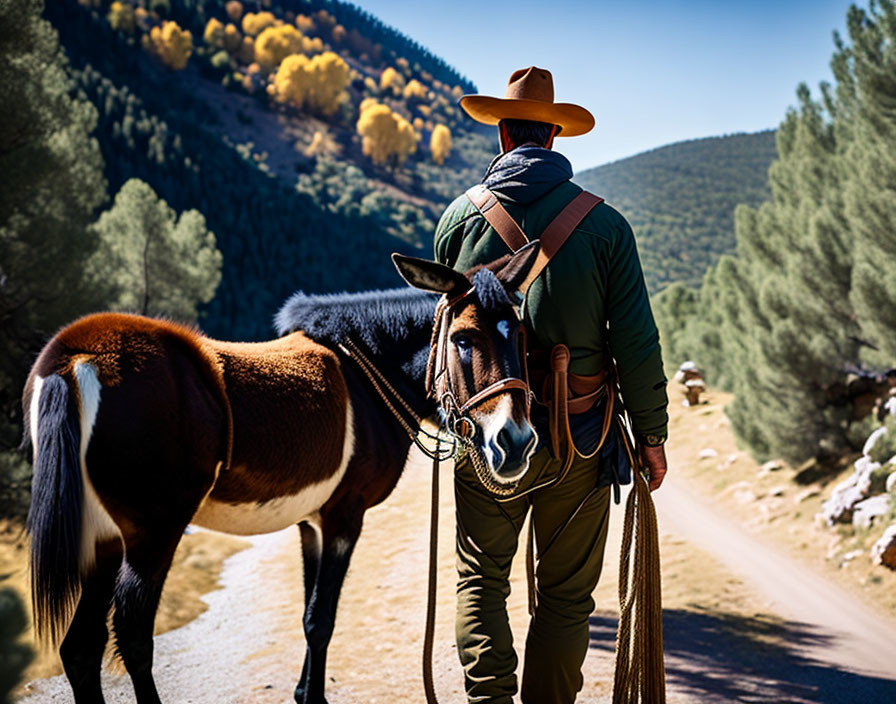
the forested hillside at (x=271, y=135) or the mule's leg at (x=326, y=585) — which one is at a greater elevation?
the forested hillside at (x=271, y=135)

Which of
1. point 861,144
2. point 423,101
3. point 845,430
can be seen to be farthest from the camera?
point 423,101

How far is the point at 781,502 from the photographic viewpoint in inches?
401

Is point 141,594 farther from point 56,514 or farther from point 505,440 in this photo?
point 505,440

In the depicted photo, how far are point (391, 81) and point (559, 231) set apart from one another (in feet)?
453

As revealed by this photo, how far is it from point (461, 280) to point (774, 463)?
11.0 meters

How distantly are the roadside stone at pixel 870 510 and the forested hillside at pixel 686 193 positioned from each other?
1490 inches

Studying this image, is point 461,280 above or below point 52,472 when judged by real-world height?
above

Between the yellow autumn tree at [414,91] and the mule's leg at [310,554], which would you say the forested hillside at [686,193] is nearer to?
the mule's leg at [310,554]

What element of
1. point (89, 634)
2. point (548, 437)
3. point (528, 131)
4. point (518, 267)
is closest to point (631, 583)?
point (548, 437)

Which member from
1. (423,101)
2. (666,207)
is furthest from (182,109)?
(423,101)

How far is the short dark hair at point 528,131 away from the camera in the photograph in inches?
106

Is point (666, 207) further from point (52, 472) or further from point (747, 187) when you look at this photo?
point (52, 472)

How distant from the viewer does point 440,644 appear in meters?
4.77

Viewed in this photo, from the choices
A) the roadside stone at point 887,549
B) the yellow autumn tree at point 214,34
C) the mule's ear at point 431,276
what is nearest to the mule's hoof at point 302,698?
the mule's ear at point 431,276
